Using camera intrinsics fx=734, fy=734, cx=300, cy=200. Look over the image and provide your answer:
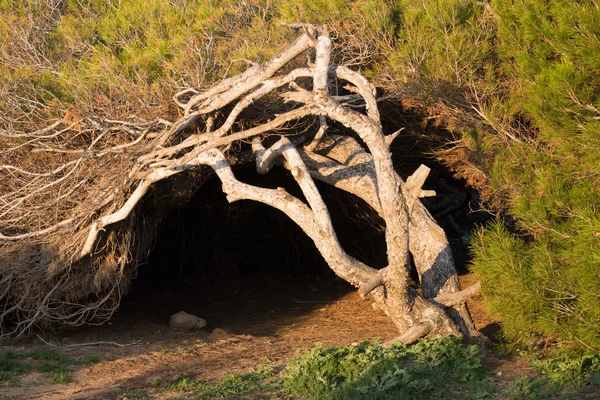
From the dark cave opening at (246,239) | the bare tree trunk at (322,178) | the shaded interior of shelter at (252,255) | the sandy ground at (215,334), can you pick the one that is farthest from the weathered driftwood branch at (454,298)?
the dark cave opening at (246,239)

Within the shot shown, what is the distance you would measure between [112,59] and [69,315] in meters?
2.94

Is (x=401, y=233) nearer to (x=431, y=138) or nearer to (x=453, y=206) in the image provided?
(x=431, y=138)

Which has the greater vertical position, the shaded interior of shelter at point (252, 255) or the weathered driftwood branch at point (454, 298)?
the shaded interior of shelter at point (252, 255)

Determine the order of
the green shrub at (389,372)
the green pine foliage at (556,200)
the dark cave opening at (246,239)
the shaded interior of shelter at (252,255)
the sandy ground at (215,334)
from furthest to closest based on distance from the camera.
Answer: the dark cave opening at (246,239) < the shaded interior of shelter at (252,255) < the sandy ground at (215,334) < the green shrub at (389,372) < the green pine foliage at (556,200)

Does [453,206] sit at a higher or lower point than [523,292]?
higher

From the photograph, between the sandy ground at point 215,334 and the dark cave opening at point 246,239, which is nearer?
the sandy ground at point 215,334

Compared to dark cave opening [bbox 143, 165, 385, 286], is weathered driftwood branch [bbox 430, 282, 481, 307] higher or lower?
lower

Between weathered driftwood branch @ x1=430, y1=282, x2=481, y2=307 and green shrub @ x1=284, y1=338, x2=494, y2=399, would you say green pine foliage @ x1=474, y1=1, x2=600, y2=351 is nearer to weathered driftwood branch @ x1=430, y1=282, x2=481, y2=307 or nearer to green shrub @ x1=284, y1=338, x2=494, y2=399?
weathered driftwood branch @ x1=430, y1=282, x2=481, y2=307

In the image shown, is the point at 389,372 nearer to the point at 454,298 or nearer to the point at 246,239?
the point at 454,298

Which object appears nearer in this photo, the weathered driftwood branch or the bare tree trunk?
the bare tree trunk

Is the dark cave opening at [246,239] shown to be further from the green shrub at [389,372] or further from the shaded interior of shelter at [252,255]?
the green shrub at [389,372]

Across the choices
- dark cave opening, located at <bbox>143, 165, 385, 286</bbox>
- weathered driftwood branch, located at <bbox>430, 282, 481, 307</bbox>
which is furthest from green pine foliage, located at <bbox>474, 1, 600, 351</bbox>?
dark cave opening, located at <bbox>143, 165, 385, 286</bbox>

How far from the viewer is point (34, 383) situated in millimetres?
6484

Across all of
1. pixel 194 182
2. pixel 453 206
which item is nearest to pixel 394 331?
pixel 194 182
